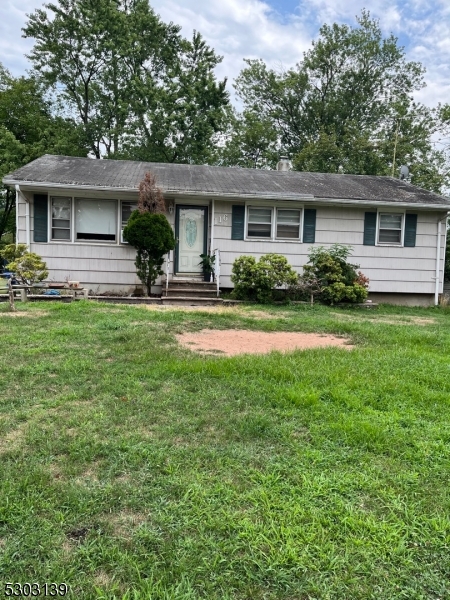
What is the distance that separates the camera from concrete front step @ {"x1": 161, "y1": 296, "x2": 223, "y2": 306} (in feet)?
31.0

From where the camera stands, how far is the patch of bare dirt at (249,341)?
5.14 m

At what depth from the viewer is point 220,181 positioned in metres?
11.5

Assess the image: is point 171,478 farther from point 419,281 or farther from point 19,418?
point 419,281

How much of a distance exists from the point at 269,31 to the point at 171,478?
2408 centimetres

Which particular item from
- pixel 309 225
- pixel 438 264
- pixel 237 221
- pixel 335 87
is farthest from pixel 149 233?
pixel 335 87

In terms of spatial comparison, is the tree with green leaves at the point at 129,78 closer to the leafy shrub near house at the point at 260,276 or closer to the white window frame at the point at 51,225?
the white window frame at the point at 51,225

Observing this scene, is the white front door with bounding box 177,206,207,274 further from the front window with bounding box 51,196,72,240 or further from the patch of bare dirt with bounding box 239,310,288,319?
the patch of bare dirt with bounding box 239,310,288,319

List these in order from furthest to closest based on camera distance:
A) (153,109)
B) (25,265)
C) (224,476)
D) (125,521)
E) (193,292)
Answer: (153,109) < (193,292) < (25,265) < (224,476) < (125,521)

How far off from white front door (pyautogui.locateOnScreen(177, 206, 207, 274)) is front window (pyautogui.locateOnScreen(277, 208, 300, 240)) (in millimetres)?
2025

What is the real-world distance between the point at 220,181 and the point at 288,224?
233 centimetres

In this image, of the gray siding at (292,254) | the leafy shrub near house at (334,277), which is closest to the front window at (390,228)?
the gray siding at (292,254)

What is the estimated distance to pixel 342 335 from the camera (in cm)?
639

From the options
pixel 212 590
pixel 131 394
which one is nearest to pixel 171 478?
pixel 212 590

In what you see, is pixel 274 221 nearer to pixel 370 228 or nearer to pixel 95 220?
pixel 370 228
